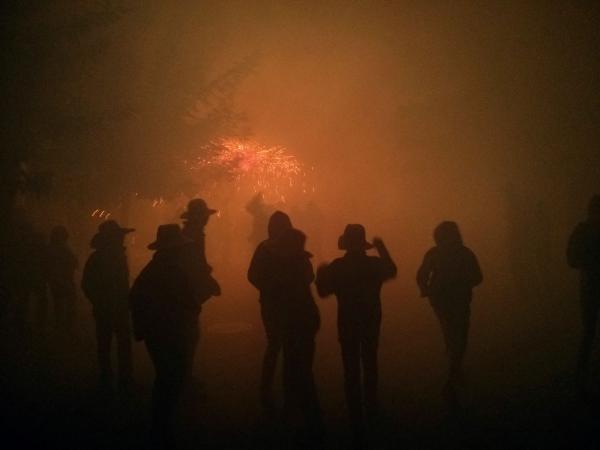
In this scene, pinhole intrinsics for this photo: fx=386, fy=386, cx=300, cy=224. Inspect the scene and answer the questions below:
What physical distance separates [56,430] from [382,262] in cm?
394

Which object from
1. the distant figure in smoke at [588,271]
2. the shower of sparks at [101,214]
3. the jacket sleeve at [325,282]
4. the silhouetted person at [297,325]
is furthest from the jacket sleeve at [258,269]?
the shower of sparks at [101,214]

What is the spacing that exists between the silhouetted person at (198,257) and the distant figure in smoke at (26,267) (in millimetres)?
4335

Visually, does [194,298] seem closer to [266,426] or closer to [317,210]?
[266,426]

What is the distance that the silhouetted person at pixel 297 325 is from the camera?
3791 mm

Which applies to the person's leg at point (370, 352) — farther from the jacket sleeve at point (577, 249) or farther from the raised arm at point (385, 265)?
the jacket sleeve at point (577, 249)

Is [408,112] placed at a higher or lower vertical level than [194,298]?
higher

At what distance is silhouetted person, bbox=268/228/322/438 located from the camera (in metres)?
3.79

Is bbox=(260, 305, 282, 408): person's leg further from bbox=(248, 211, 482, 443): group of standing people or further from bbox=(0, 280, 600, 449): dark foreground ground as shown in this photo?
bbox=(0, 280, 600, 449): dark foreground ground

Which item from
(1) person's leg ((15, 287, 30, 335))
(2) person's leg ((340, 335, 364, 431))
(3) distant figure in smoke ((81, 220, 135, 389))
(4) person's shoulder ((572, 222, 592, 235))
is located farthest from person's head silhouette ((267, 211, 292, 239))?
(1) person's leg ((15, 287, 30, 335))

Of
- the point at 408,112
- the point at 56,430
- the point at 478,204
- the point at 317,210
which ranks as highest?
the point at 408,112

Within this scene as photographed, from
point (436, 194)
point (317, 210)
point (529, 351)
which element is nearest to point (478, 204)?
point (436, 194)

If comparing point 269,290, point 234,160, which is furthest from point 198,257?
point 234,160

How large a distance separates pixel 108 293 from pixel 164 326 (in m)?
1.91

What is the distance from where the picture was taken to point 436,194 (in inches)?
1326
